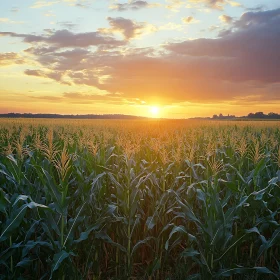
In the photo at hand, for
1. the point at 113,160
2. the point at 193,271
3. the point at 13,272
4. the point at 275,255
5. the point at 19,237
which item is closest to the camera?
the point at 13,272

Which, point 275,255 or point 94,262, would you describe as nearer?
point 94,262

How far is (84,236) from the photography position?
388cm

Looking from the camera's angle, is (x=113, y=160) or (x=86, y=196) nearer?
(x=86, y=196)

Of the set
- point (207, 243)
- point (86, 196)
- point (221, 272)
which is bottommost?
point (221, 272)

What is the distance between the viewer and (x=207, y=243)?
4.03 meters

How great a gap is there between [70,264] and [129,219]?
3.62 ft

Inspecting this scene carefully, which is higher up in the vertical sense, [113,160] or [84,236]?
[113,160]

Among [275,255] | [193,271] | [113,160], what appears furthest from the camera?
[113,160]

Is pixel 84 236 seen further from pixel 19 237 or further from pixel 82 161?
pixel 82 161

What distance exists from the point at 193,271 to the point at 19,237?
2739 millimetres

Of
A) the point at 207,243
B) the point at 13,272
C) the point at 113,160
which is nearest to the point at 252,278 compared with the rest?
the point at 207,243

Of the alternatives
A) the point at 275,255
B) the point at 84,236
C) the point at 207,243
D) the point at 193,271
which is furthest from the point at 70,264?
the point at 275,255

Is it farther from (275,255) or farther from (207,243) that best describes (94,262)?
(275,255)

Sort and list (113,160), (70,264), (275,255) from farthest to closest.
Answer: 1. (113,160)
2. (275,255)
3. (70,264)
